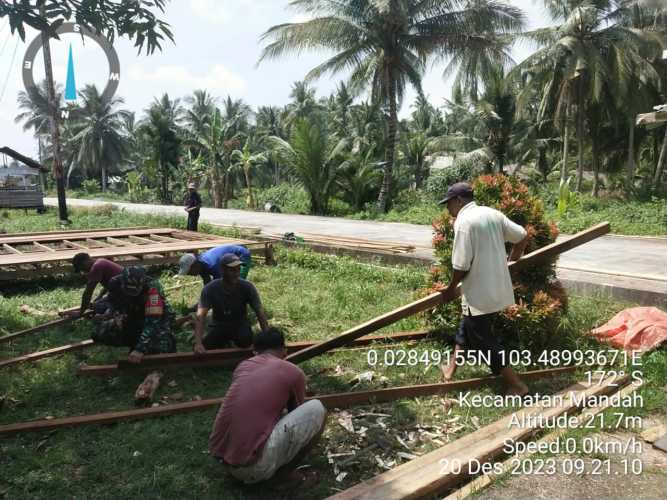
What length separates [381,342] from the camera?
5352 mm

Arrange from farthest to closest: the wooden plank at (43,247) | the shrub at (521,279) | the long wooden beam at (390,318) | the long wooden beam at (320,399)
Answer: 1. the wooden plank at (43,247)
2. the shrub at (521,279)
3. the long wooden beam at (390,318)
4. the long wooden beam at (320,399)

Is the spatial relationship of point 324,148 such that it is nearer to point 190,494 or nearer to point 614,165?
point 614,165

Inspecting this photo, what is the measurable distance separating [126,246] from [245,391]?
23.4ft

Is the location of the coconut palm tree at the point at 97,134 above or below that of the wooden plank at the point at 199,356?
above

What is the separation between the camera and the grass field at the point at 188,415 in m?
3.06

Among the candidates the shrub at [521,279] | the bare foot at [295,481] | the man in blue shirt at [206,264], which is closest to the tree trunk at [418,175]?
the shrub at [521,279]

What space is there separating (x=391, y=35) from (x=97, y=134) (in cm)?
3964

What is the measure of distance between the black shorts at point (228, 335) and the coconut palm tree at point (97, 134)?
50.8 m

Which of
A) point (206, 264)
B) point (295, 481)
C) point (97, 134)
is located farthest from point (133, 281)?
point (97, 134)

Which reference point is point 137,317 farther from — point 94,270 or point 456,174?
point 456,174

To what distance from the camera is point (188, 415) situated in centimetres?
385

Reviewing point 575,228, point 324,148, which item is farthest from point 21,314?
point 324,148

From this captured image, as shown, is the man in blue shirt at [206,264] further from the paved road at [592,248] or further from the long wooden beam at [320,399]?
the paved road at [592,248]

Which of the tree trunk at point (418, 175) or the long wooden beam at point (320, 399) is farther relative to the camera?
the tree trunk at point (418, 175)
